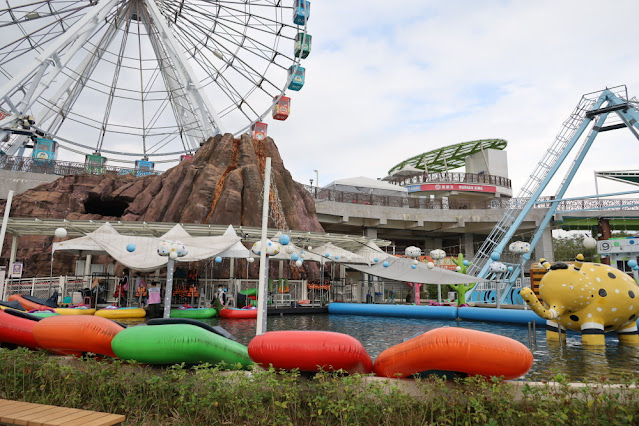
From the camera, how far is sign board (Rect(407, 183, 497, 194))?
150 ft

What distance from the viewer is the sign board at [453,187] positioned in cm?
4562

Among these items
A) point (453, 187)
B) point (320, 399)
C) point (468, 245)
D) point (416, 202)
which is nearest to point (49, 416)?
point (320, 399)

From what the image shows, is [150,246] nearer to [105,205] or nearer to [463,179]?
[105,205]

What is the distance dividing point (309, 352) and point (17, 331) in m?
4.51

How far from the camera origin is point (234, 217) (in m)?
25.8

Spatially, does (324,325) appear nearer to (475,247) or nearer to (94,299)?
(94,299)

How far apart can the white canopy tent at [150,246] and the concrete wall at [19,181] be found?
1760 cm

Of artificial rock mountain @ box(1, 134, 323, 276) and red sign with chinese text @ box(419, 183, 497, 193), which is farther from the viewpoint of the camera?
red sign with chinese text @ box(419, 183, 497, 193)

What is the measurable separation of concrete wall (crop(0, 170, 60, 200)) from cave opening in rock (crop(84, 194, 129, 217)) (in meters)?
4.48

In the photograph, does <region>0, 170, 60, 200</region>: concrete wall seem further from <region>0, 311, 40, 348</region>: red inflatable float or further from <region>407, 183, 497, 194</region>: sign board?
<region>407, 183, 497, 194</region>: sign board

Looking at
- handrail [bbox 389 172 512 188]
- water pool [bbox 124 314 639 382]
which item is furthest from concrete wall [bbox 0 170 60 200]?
handrail [bbox 389 172 512 188]

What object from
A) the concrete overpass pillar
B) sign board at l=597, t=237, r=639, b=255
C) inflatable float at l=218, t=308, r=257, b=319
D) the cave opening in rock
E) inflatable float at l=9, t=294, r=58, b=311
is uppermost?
the cave opening in rock

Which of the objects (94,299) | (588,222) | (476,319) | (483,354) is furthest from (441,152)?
(483,354)

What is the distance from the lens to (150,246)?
17594mm
